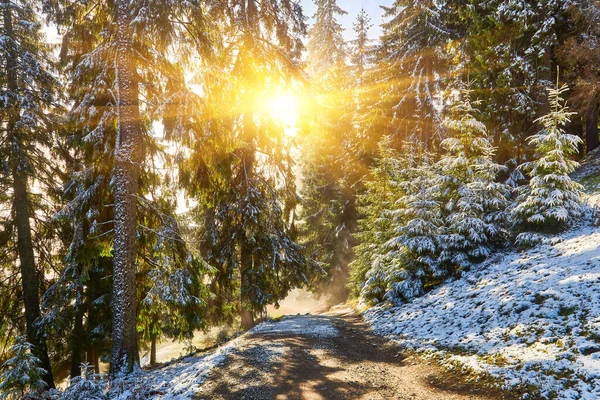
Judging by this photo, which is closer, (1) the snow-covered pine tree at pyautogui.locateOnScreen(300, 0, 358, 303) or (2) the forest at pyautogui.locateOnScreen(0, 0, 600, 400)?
(2) the forest at pyautogui.locateOnScreen(0, 0, 600, 400)

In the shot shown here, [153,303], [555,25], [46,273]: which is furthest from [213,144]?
[555,25]

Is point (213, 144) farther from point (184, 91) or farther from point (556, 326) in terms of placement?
point (556, 326)

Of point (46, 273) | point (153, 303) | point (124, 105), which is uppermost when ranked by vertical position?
point (124, 105)

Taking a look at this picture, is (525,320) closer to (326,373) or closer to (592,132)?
(326,373)

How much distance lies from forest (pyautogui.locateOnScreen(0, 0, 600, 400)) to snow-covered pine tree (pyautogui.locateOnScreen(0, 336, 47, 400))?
40mm

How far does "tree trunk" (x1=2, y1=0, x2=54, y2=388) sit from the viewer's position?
11.2 meters

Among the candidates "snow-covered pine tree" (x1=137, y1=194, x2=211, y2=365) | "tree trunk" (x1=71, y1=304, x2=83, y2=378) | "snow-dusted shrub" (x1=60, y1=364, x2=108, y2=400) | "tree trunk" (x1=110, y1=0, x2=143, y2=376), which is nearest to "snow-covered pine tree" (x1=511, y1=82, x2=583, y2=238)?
Result: "snow-covered pine tree" (x1=137, y1=194, x2=211, y2=365)

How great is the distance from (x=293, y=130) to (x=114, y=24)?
7883 mm

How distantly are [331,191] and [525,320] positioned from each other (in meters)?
22.1

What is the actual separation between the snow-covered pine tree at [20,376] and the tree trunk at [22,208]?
13.4 feet

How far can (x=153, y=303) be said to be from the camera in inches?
352

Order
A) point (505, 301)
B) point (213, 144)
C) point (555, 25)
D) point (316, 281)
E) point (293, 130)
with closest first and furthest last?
point (505, 301), point (213, 144), point (293, 130), point (555, 25), point (316, 281)

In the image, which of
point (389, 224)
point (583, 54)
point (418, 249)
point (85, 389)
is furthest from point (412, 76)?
point (85, 389)

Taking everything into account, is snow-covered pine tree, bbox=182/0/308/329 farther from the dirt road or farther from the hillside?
the hillside
